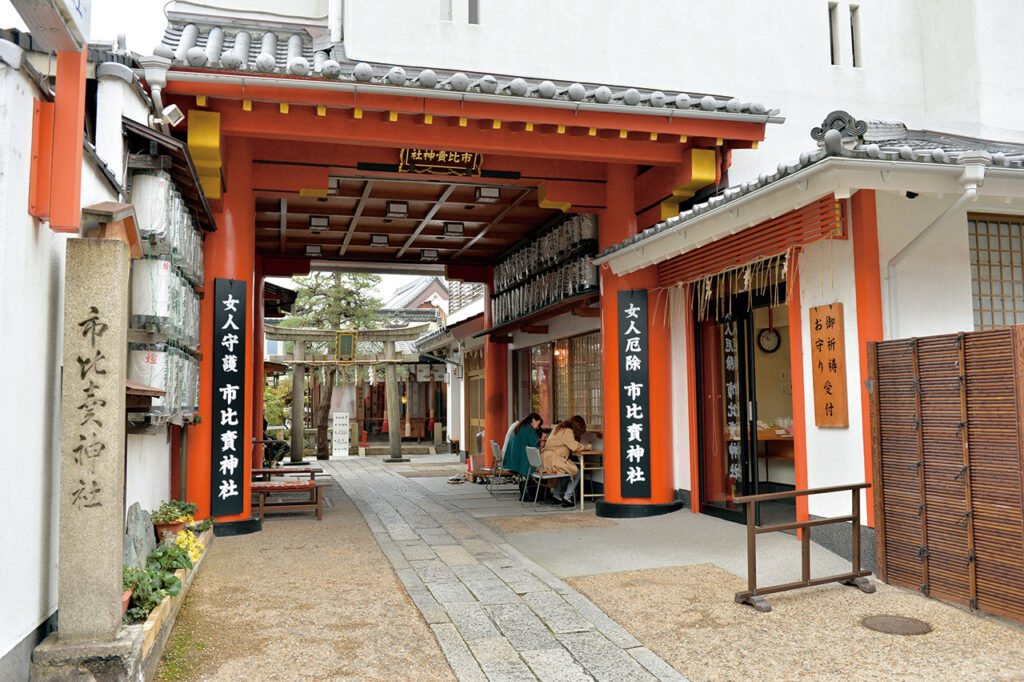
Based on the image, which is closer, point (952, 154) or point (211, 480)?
point (952, 154)

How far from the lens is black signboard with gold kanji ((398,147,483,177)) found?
907 cm

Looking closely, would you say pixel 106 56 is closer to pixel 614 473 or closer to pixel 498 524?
pixel 498 524

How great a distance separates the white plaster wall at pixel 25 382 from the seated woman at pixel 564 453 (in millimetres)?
7105

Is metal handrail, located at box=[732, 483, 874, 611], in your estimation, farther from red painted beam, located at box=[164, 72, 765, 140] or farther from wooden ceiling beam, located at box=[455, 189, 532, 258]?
wooden ceiling beam, located at box=[455, 189, 532, 258]

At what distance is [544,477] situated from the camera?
10461mm

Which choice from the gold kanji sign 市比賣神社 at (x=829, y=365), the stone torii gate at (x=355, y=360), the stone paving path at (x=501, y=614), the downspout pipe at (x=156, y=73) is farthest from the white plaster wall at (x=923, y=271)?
the stone torii gate at (x=355, y=360)

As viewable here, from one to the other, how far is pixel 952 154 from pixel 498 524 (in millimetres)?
6032

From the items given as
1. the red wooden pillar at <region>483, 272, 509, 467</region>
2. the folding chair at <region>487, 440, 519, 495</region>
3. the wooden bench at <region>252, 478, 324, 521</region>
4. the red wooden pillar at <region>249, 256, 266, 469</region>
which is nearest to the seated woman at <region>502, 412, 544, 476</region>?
the folding chair at <region>487, 440, 519, 495</region>

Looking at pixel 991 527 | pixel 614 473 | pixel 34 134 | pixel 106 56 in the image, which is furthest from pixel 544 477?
pixel 34 134

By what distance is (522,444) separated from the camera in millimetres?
11422

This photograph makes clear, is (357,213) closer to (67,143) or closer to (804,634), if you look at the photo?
(67,143)

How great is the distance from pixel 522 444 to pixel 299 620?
641 cm

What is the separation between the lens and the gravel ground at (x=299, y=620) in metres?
4.32

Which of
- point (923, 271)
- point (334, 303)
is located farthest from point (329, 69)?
point (334, 303)
